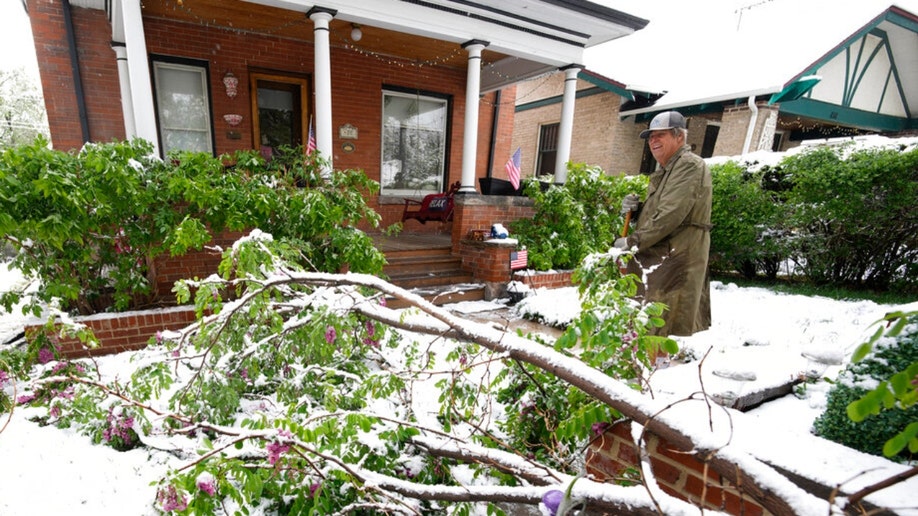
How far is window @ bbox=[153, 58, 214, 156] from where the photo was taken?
6.12 metres

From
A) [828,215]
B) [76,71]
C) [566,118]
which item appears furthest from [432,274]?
[76,71]

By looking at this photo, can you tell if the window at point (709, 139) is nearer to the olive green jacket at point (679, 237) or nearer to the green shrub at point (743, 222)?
the green shrub at point (743, 222)

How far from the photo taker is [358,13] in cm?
499

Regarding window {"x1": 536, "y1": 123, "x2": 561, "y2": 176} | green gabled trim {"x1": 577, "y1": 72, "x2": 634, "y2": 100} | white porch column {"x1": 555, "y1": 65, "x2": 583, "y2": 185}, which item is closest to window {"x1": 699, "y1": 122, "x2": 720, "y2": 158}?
green gabled trim {"x1": 577, "y1": 72, "x2": 634, "y2": 100}

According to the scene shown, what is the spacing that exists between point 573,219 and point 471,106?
85.6 inches

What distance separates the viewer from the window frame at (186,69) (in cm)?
600

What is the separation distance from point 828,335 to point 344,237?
468cm

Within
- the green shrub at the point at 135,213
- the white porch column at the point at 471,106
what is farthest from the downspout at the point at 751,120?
the green shrub at the point at 135,213

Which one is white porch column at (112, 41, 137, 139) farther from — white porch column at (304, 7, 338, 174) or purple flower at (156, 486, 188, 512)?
purple flower at (156, 486, 188, 512)

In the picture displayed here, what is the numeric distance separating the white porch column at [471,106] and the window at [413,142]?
230cm

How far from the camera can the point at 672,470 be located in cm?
150

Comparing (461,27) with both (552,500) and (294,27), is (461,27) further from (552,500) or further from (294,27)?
(552,500)

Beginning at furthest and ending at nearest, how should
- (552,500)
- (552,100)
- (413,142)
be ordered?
(552,100) < (413,142) < (552,500)

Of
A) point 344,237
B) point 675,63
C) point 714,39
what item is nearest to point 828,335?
point 344,237
